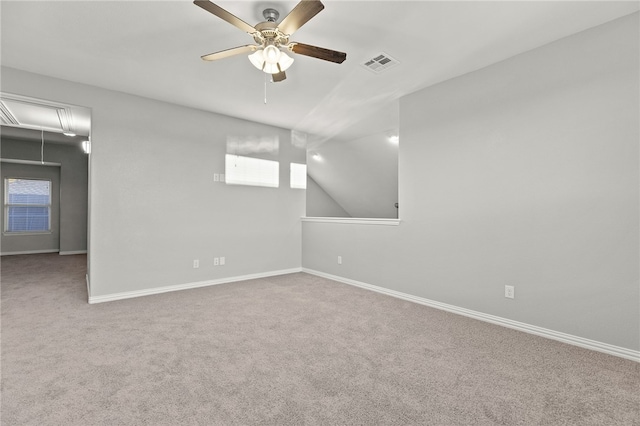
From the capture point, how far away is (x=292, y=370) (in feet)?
6.81

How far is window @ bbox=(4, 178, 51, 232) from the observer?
722 centimetres

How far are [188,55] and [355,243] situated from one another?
122 inches

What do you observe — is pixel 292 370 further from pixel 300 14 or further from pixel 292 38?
pixel 292 38

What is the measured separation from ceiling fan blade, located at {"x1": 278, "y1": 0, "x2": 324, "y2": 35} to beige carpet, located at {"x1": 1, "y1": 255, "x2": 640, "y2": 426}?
2300mm

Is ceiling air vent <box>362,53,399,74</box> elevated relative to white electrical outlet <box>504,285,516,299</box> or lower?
elevated

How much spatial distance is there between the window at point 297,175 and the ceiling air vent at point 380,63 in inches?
101

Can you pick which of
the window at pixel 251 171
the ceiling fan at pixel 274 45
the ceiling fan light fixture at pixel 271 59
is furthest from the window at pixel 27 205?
the ceiling fan light fixture at pixel 271 59

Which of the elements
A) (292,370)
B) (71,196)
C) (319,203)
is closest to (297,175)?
(319,203)

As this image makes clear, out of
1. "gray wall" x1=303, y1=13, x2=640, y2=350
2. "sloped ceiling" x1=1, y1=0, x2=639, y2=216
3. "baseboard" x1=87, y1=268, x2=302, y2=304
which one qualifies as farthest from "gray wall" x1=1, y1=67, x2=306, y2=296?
"gray wall" x1=303, y1=13, x2=640, y2=350

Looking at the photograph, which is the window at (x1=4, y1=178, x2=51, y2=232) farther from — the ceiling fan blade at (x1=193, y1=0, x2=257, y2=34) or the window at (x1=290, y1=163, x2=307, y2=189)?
the ceiling fan blade at (x1=193, y1=0, x2=257, y2=34)

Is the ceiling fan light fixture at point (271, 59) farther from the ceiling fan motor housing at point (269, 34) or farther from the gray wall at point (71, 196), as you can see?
the gray wall at point (71, 196)

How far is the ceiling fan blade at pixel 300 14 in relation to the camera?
175 cm

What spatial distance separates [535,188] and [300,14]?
2.47 metres

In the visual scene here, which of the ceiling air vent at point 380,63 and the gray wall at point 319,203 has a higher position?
the ceiling air vent at point 380,63
